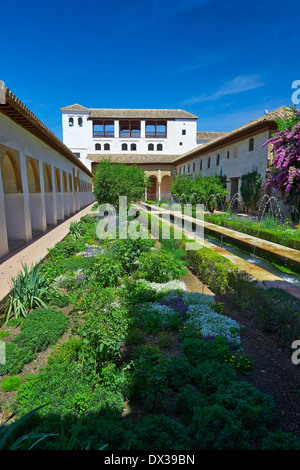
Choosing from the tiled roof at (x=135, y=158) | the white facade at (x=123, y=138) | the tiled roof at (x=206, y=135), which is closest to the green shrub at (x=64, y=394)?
the tiled roof at (x=135, y=158)

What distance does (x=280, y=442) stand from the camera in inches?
79.4

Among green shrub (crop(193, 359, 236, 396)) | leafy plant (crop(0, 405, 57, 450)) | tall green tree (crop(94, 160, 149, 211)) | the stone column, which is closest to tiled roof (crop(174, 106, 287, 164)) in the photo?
tall green tree (crop(94, 160, 149, 211))

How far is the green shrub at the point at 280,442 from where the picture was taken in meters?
1.94

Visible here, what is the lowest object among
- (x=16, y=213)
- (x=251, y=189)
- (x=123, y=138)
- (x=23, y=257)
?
(x=23, y=257)

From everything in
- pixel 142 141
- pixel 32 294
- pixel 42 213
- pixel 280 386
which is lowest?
pixel 280 386

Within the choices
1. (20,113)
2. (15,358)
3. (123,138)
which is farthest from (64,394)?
(123,138)

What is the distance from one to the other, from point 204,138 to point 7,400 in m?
43.5

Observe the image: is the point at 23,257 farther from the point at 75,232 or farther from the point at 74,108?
the point at 74,108

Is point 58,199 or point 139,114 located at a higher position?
point 139,114

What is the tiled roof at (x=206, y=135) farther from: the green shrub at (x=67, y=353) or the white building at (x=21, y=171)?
the green shrub at (x=67, y=353)

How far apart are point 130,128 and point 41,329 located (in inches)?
1540

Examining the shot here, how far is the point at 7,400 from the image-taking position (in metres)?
2.66
